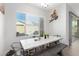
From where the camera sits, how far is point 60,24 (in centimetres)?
154

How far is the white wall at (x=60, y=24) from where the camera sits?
60.4 inches

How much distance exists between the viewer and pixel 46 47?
1558 mm

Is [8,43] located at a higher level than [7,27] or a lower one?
lower

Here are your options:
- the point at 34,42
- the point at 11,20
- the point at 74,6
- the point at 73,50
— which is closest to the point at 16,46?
the point at 34,42

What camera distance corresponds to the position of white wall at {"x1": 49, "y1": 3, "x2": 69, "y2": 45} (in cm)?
153

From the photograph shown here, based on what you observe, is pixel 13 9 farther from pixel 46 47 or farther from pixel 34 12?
pixel 46 47

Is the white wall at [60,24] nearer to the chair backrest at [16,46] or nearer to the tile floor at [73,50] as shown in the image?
the tile floor at [73,50]

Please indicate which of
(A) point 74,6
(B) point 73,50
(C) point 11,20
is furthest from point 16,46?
(A) point 74,6

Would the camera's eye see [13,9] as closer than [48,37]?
Yes

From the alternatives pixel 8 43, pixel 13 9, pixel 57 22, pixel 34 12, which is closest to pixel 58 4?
pixel 57 22

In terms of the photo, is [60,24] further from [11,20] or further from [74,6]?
[11,20]

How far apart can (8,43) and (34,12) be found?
22.3 inches

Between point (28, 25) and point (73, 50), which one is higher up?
point (28, 25)

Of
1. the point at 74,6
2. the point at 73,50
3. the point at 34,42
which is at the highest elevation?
the point at 74,6
